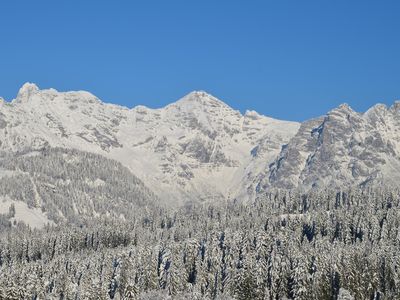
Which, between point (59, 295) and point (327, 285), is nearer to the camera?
point (327, 285)

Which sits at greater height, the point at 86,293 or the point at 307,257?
the point at 307,257

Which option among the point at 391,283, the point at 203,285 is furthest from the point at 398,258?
the point at 203,285

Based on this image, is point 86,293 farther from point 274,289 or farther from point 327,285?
point 327,285

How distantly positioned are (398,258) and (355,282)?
A: 20566 mm

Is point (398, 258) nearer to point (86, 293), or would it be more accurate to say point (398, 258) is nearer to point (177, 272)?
point (177, 272)

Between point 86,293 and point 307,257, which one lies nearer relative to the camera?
point 86,293

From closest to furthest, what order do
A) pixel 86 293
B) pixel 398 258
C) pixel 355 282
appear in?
pixel 86 293
pixel 355 282
pixel 398 258

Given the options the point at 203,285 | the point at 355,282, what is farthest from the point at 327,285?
the point at 203,285

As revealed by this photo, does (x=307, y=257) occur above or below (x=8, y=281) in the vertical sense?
above

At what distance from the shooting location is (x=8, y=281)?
6663 inches

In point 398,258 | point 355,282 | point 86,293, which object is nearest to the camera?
point 86,293

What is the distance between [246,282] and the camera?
181 metres

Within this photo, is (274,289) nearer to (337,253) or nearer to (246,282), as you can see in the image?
(246,282)

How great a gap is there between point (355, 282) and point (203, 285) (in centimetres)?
4115
